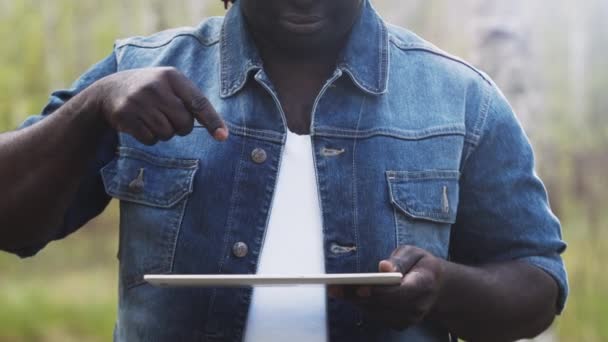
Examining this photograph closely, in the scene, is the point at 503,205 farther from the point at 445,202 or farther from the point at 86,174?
the point at 86,174

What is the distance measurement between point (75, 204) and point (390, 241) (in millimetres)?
571

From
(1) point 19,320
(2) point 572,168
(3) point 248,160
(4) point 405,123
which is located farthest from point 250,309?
(2) point 572,168

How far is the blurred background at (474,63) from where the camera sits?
15.3ft

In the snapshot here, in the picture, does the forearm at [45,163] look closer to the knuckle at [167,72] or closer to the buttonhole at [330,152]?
the knuckle at [167,72]

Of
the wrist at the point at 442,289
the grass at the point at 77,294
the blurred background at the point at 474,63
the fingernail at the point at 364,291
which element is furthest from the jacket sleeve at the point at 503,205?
the grass at the point at 77,294

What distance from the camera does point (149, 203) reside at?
2260 mm

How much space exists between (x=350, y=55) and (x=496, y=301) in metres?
0.50

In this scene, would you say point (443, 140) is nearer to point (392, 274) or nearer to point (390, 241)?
point (390, 241)

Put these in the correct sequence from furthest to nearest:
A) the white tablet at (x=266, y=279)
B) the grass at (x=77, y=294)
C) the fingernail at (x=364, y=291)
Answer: the grass at (x=77, y=294)
the fingernail at (x=364, y=291)
the white tablet at (x=266, y=279)

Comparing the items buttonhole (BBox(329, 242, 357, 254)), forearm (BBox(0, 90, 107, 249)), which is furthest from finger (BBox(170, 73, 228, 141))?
buttonhole (BBox(329, 242, 357, 254))

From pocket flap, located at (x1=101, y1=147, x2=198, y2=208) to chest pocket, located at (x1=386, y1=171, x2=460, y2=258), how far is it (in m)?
0.35

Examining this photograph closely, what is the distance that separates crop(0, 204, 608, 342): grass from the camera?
15.2 feet

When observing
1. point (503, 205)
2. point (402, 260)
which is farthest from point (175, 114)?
point (503, 205)

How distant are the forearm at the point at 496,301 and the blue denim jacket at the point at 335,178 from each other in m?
0.04
